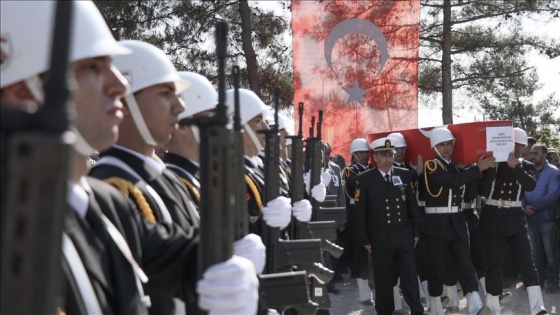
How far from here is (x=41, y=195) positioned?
1.25 metres

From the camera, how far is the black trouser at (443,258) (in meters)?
8.96

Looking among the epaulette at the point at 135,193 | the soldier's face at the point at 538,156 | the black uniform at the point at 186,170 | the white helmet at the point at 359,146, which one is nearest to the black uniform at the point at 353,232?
the white helmet at the point at 359,146

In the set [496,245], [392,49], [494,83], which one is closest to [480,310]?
[496,245]

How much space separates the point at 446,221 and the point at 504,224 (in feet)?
2.16

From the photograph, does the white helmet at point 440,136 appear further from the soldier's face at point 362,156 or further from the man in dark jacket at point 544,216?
the soldier's face at point 362,156

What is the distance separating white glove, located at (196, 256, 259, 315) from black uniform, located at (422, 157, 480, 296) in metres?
6.83

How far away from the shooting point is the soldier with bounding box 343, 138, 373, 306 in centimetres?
1007

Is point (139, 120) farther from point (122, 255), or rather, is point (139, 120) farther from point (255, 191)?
point (255, 191)

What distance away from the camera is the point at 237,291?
2299 millimetres

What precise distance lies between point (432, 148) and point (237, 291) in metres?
7.51

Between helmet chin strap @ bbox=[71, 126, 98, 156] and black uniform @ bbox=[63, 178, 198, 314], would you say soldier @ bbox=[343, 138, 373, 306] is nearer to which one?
black uniform @ bbox=[63, 178, 198, 314]

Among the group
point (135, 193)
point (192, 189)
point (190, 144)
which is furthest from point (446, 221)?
point (135, 193)

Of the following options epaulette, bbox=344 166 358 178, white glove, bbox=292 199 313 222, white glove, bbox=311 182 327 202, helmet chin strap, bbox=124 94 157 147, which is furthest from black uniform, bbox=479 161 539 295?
helmet chin strap, bbox=124 94 157 147

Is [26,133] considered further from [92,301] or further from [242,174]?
[242,174]
